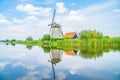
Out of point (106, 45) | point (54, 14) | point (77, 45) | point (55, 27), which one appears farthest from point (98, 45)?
point (54, 14)

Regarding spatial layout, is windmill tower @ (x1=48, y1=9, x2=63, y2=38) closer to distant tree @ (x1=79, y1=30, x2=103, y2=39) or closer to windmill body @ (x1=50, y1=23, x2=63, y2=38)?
windmill body @ (x1=50, y1=23, x2=63, y2=38)

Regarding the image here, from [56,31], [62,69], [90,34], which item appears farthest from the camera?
[56,31]

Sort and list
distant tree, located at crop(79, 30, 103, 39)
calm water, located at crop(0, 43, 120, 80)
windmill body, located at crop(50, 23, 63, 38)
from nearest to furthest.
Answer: calm water, located at crop(0, 43, 120, 80)
distant tree, located at crop(79, 30, 103, 39)
windmill body, located at crop(50, 23, 63, 38)

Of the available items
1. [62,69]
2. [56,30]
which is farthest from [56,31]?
[62,69]

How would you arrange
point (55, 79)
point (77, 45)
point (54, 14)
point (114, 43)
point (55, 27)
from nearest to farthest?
point (55, 79)
point (114, 43)
point (77, 45)
point (55, 27)
point (54, 14)

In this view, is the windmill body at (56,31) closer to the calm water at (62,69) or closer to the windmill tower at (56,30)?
the windmill tower at (56,30)

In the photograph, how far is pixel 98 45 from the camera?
985 inches

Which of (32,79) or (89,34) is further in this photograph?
(89,34)

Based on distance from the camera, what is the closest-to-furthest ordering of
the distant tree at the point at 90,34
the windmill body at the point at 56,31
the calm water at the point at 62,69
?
the calm water at the point at 62,69 → the distant tree at the point at 90,34 → the windmill body at the point at 56,31

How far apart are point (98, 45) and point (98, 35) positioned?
430cm

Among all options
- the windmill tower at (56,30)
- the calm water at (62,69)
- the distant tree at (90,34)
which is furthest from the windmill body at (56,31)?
the calm water at (62,69)

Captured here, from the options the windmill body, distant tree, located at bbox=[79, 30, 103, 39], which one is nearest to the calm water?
distant tree, located at bbox=[79, 30, 103, 39]

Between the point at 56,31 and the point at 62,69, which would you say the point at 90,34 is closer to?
the point at 56,31

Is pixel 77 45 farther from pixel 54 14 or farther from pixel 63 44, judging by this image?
pixel 54 14
